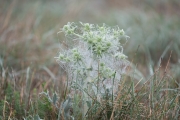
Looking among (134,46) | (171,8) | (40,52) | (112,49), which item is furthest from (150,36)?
(112,49)

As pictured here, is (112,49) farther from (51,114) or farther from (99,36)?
(51,114)

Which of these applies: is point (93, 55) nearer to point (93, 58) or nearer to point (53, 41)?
point (93, 58)

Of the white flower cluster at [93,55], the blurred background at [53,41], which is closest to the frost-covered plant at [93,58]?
the white flower cluster at [93,55]

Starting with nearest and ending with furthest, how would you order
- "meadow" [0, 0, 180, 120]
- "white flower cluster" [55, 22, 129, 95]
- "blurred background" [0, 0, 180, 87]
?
"white flower cluster" [55, 22, 129, 95] < "meadow" [0, 0, 180, 120] < "blurred background" [0, 0, 180, 87]

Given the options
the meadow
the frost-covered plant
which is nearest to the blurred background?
the meadow

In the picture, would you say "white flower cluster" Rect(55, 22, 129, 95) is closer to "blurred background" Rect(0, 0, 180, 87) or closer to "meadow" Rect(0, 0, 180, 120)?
"meadow" Rect(0, 0, 180, 120)

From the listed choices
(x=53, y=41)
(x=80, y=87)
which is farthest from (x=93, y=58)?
(x=53, y=41)

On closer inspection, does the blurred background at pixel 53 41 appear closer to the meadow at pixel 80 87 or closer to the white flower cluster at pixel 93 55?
the meadow at pixel 80 87
